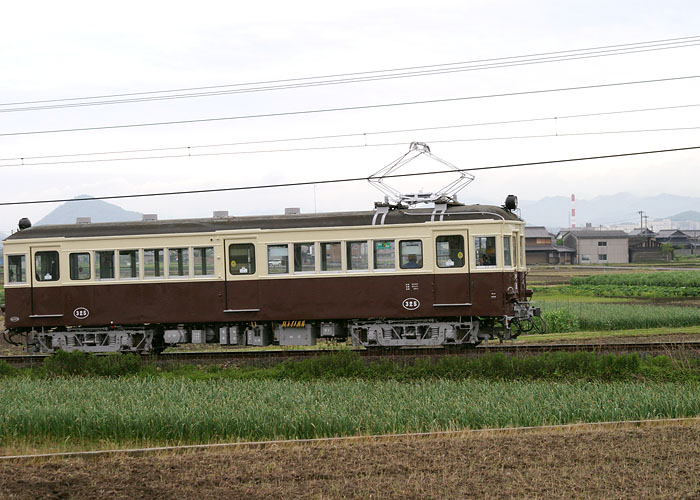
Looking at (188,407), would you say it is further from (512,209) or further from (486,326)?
(512,209)

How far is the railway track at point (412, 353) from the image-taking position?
62.1 ft

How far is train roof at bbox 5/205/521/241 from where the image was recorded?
19.3 metres

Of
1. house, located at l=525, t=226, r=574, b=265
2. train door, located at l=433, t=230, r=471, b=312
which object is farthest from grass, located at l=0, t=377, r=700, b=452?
house, located at l=525, t=226, r=574, b=265

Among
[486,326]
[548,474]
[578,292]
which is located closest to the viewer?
[548,474]

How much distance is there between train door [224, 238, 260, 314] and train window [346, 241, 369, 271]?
2.41m

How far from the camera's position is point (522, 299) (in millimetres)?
20172

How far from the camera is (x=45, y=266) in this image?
20969mm

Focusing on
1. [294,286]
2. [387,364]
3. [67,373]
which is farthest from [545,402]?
[67,373]

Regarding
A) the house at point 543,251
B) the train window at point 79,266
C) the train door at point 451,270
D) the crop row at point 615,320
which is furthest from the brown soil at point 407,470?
the house at point 543,251

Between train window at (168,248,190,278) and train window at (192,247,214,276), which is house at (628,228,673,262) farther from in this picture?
train window at (168,248,190,278)

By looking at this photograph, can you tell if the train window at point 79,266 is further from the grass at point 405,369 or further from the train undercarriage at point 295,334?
the grass at point 405,369

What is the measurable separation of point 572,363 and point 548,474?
7.47 meters

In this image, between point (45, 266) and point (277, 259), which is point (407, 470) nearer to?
point (277, 259)

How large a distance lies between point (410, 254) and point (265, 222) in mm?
3819
